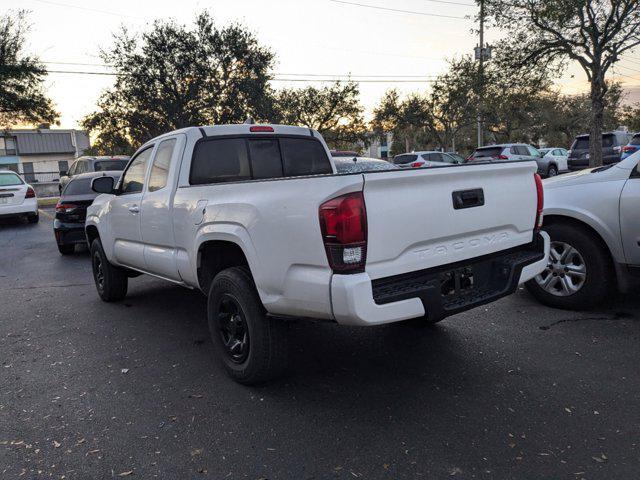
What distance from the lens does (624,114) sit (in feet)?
204

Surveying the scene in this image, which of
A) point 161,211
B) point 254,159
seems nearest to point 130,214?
point 161,211

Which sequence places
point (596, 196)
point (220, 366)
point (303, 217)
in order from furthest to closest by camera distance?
1. point (596, 196)
2. point (220, 366)
3. point (303, 217)

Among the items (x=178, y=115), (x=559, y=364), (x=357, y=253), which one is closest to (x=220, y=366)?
(x=357, y=253)

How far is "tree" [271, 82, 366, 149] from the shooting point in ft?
127

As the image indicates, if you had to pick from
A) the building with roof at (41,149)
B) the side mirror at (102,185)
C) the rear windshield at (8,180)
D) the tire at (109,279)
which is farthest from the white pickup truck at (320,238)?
the building with roof at (41,149)

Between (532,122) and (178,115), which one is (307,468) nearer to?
(178,115)

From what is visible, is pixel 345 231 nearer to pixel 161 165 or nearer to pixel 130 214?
pixel 161 165

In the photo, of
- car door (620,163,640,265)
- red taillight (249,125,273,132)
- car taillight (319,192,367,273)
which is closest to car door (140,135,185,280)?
red taillight (249,125,273,132)

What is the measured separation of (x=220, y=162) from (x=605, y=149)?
19356mm

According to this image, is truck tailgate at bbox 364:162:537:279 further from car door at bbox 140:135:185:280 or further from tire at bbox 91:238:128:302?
tire at bbox 91:238:128:302

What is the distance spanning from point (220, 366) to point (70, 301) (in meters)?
3.27

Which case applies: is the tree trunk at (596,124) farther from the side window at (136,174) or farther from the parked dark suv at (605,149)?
the side window at (136,174)

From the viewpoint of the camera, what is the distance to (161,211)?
4.41 m

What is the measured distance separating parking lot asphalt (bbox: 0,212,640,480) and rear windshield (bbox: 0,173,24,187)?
1165 centimetres
